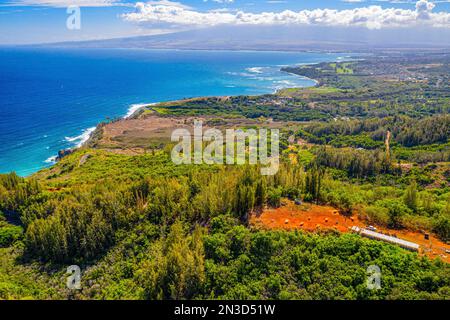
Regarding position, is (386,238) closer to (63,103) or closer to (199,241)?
(199,241)

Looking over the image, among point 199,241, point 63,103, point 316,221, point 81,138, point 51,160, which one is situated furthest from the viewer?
point 63,103

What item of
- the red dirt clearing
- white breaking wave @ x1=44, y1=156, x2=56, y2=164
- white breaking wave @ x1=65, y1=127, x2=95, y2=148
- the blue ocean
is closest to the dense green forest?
the red dirt clearing

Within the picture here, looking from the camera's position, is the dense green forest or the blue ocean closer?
the dense green forest

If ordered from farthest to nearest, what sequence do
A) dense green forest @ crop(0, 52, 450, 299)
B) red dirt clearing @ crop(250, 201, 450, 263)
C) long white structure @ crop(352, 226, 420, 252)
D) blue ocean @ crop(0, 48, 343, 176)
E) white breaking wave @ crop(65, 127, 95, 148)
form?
1. white breaking wave @ crop(65, 127, 95, 148)
2. blue ocean @ crop(0, 48, 343, 176)
3. red dirt clearing @ crop(250, 201, 450, 263)
4. long white structure @ crop(352, 226, 420, 252)
5. dense green forest @ crop(0, 52, 450, 299)

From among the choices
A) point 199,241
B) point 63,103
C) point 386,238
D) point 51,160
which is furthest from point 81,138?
point 386,238

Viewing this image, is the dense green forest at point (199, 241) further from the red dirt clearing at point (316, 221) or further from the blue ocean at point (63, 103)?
the blue ocean at point (63, 103)

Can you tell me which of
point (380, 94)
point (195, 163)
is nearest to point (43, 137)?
point (195, 163)

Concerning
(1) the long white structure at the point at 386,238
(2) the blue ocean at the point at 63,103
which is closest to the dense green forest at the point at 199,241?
(1) the long white structure at the point at 386,238

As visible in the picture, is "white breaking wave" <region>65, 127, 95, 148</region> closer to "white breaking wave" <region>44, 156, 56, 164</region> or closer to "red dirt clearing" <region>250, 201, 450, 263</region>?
"white breaking wave" <region>44, 156, 56, 164</region>

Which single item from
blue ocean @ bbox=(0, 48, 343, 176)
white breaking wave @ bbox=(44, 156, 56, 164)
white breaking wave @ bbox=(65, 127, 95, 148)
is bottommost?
white breaking wave @ bbox=(44, 156, 56, 164)

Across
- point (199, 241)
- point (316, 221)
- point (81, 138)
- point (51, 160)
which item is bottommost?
point (51, 160)
